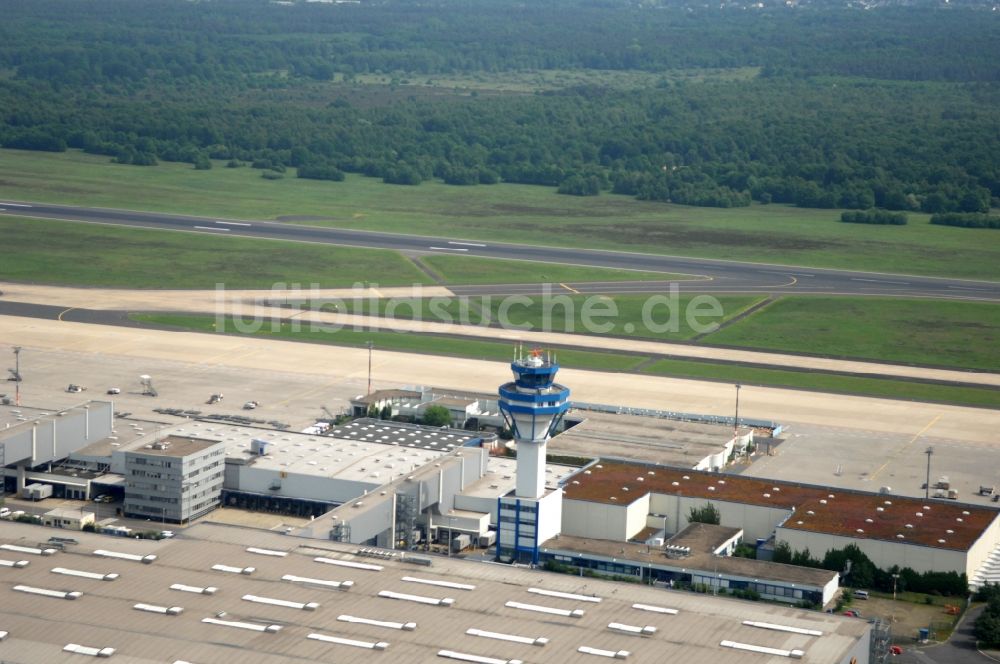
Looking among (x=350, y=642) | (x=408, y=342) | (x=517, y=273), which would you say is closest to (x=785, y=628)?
(x=350, y=642)

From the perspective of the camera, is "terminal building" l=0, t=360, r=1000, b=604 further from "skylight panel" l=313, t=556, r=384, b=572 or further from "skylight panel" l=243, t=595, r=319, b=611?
"skylight panel" l=243, t=595, r=319, b=611

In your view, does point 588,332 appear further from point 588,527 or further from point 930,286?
point 588,527

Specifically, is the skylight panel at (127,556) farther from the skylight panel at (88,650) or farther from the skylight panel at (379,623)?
the skylight panel at (379,623)

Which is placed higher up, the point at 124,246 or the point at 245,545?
the point at 124,246

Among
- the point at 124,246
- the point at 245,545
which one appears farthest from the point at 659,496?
the point at 124,246

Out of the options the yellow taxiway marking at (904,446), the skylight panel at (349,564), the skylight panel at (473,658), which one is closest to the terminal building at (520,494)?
the skylight panel at (349,564)

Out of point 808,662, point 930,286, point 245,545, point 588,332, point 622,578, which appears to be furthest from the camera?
point 930,286

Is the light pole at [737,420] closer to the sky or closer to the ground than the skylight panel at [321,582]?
closer to the sky
